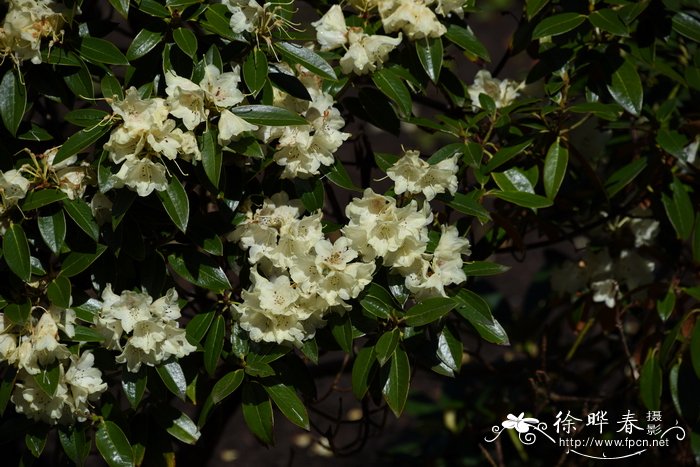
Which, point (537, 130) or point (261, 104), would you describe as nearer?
point (261, 104)

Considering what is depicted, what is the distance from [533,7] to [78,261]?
→ 1135 millimetres

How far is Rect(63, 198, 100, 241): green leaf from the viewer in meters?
1.73

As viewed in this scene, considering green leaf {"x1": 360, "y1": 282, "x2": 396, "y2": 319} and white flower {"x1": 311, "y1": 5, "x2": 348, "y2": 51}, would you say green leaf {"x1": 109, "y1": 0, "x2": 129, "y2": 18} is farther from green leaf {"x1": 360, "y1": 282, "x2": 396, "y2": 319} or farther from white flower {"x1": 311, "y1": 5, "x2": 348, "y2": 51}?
green leaf {"x1": 360, "y1": 282, "x2": 396, "y2": 319}

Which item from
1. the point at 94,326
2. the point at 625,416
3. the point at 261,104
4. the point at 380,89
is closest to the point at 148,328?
the point at 94,326

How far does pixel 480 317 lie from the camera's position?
190cm

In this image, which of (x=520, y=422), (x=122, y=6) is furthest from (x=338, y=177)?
(x=520, y=422)

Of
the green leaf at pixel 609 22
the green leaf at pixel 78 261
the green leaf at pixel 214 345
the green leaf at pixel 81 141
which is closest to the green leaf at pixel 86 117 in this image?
the green leaf at pixel 81 141

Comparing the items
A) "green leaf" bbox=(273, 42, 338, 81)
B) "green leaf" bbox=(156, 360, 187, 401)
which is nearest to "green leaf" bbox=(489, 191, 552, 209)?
"green leaf" bbox=(273, 42, 338, 81)

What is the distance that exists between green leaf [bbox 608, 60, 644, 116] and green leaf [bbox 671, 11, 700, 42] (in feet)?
0.47

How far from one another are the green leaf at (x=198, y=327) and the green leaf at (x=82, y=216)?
0.26 metres

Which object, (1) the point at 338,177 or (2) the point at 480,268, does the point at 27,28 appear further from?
(2) the point at 480,268

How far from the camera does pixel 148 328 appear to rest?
1.75 metres

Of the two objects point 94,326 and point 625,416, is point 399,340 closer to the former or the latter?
point 94,326

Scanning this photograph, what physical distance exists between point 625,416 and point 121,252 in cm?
158
